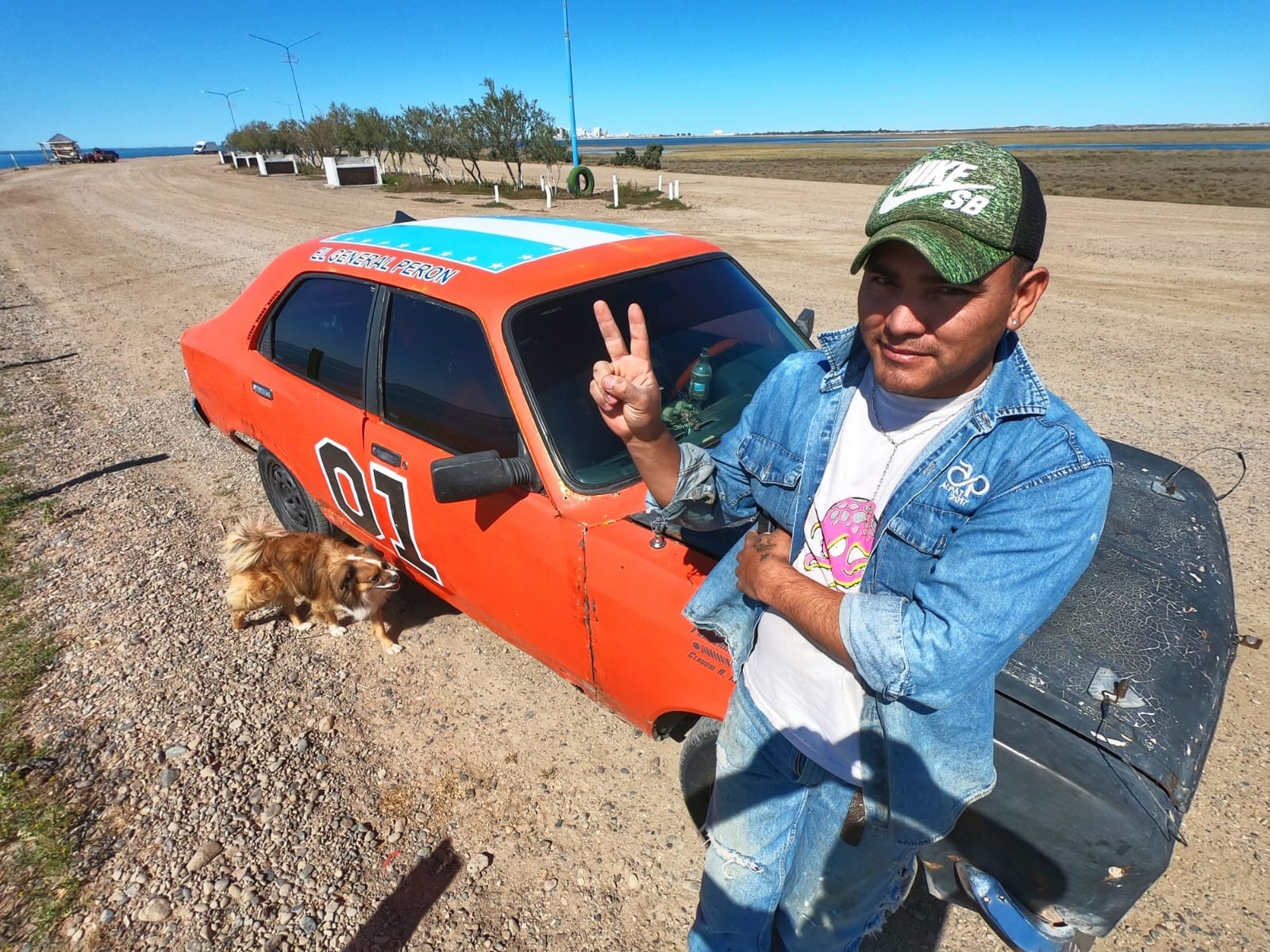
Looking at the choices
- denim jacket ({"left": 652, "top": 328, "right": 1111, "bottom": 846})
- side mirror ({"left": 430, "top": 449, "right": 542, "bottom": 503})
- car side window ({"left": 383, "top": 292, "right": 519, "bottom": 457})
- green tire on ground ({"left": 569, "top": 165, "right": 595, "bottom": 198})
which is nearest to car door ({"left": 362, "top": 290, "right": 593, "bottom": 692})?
car side window ({"left": 383, "top": 292, "right": 519, "bottom": 457})

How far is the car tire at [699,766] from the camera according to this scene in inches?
77.1

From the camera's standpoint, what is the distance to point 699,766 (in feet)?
6.72

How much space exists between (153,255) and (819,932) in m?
16.8

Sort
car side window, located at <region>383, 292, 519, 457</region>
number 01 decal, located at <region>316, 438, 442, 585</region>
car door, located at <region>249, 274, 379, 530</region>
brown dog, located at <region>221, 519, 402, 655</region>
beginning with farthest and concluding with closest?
brown dog, located at <region>221, 519, 402, 655</region>
car door, located at <region>249, 274, 379, 530</region>
number 01 decal, located at <region>316, 438, 442, 585</region>
car side window, located at <region>383, 292, 519, 457</region>

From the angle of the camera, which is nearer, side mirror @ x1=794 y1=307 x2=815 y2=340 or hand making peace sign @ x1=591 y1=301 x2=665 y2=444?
hand making peace sign @ x1=591 y1=301 x2=665 y2=444

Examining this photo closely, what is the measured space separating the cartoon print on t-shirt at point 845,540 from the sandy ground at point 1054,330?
4.82 feet

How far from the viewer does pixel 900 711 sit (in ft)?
4.07

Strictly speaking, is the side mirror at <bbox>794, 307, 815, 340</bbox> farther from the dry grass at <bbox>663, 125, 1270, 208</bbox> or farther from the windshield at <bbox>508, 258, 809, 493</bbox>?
the dry grass at <bbox>663, 125, 1270, 208</bbox>

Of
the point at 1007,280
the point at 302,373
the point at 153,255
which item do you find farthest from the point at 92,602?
the point at 153,255

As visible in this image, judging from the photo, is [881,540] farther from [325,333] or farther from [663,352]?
[325,333]

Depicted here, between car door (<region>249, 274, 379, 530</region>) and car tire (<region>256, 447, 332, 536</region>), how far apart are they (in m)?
0.19

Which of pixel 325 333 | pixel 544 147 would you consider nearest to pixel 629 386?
pixel 325 333

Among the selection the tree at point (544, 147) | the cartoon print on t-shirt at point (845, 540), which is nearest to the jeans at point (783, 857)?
the cartoon print on t-shirt at point (845, 540)

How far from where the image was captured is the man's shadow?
1.99 m
